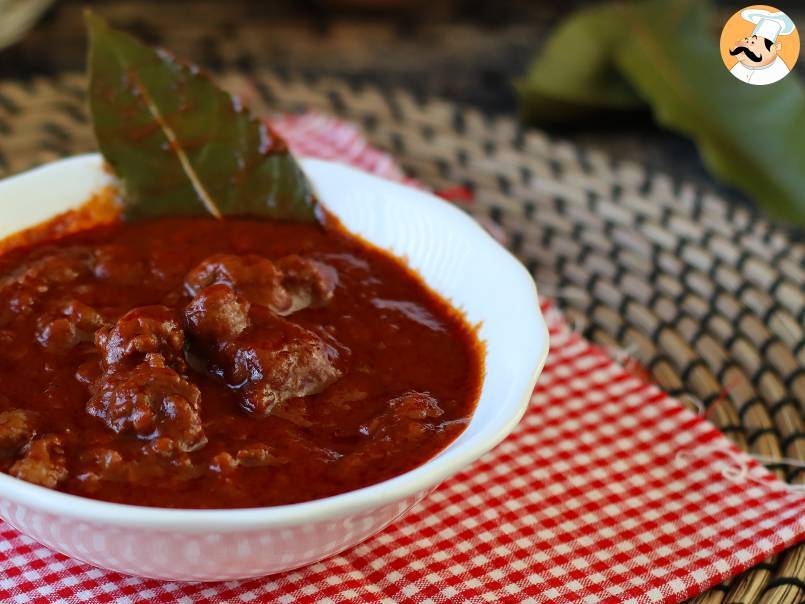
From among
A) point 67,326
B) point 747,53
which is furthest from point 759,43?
point 67,326

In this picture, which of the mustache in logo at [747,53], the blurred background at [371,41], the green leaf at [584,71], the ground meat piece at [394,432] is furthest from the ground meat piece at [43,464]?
the blurred background at [371,41]

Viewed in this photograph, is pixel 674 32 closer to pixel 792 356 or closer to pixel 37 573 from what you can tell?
pixel 792 356

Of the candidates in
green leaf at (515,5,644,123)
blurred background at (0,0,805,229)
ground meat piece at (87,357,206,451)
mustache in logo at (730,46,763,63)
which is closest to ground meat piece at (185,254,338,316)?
ground meat piece at (87,357,206,451)

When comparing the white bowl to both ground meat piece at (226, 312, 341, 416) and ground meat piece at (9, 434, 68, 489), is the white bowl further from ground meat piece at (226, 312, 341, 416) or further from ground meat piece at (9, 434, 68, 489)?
ground meat piece at (226, 312, 341, 416)

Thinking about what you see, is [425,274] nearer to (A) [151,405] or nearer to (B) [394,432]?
(B) [394,432]

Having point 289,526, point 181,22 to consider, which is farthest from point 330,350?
point 181,22

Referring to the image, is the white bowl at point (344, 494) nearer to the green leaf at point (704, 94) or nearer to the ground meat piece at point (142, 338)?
the ground meat piece at point (142, 338)
